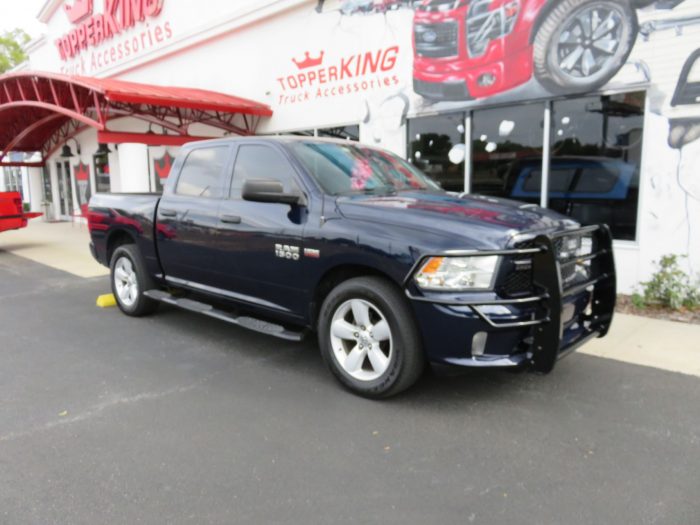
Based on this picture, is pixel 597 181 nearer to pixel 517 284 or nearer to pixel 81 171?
pixel 517 284

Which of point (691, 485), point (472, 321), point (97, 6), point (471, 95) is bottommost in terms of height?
point (691, 485)

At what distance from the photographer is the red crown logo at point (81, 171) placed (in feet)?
60.9

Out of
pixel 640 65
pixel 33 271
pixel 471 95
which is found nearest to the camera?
A: pixel 640 65

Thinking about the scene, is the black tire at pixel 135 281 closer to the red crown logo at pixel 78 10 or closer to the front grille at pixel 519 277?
the front grille at pixel 519 277

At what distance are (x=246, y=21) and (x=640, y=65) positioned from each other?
8.62m

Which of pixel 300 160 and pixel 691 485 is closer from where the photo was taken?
pixel 691 485

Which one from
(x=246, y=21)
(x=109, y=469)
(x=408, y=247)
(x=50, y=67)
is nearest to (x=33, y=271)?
(x=246, y=21)

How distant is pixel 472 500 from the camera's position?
8.86ft

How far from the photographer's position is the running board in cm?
428

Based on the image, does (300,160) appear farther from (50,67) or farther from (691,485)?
(50,67)

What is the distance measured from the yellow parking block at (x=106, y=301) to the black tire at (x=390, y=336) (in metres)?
4.11

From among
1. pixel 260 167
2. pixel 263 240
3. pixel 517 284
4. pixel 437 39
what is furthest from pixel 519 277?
pixel 437 39

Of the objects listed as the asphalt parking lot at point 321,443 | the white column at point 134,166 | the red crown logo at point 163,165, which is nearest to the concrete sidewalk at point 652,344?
the asphalt parking lot at point 321,443

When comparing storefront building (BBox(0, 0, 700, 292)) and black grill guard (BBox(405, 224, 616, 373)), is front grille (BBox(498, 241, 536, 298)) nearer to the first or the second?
black grill guard (BBox(405, 224, 616, 373))
